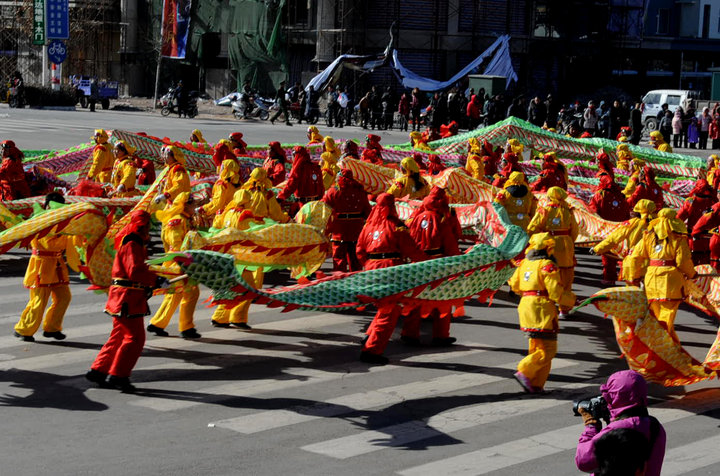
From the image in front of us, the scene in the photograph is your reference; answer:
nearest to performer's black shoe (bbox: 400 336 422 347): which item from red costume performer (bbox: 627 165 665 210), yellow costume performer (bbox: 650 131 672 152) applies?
red costume performer (bbox: 627 165 665 210)

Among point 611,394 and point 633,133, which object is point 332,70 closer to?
point 633,133

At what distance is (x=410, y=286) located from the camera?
1111 centimetres

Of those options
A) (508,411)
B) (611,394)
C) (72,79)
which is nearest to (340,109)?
(72,79)

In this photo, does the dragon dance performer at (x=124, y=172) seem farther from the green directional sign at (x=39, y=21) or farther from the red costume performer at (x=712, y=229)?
the green directional sign at (x=39, y=21)

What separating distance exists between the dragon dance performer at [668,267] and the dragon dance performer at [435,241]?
2139mm

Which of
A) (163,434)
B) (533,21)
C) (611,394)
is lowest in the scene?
(163,434)

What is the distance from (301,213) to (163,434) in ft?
16.3

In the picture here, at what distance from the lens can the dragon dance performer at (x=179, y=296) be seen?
40.9 ft

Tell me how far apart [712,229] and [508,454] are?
24.7ft

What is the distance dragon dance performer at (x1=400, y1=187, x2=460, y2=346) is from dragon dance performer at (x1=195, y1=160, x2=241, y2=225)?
3153 millimetres

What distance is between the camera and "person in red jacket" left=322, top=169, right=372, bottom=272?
48.4 feet

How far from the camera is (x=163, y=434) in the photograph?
9180 mm

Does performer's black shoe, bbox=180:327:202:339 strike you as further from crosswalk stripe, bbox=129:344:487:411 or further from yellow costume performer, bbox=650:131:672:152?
yellow costume performer, bbox=650:131:672:152

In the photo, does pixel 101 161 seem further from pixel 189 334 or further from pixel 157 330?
pixel 189 334
